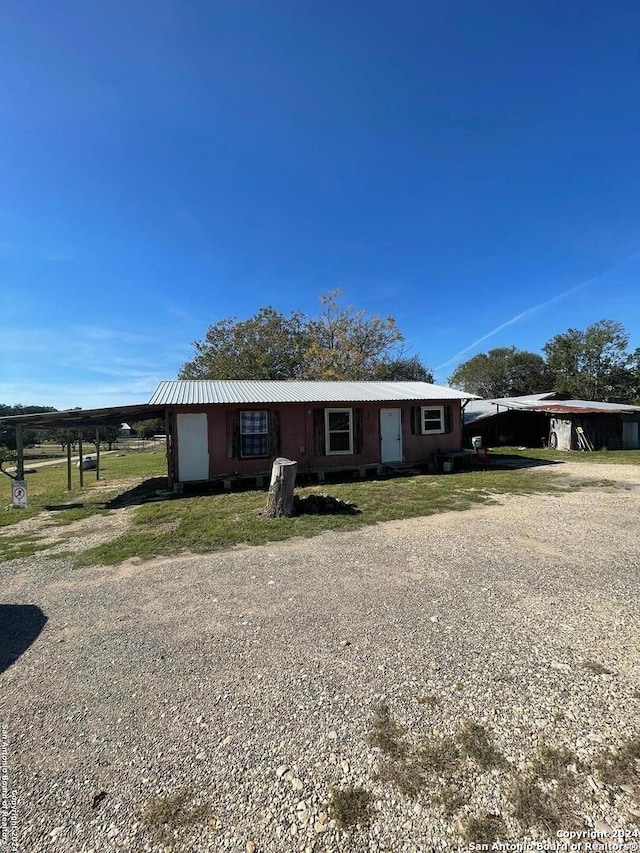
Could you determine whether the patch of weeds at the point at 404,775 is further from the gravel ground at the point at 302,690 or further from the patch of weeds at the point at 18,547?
the patch of weeds at the point at 18,547

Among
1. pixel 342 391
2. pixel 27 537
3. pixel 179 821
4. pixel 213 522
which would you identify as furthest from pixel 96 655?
pixel 342 391

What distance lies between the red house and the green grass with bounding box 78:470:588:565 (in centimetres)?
156

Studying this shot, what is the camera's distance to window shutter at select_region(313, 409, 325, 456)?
506 inches

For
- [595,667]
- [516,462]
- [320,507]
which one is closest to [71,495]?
[320,507]

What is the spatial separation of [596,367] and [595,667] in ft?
147

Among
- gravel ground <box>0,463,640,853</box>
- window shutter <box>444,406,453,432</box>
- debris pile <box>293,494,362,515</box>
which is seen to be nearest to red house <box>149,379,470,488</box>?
window shutter <box>444,406,453,432</box>

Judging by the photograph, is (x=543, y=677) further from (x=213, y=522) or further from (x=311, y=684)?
(x=213, y=522)

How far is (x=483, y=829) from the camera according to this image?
1.79 meters

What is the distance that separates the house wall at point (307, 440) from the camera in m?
11.6

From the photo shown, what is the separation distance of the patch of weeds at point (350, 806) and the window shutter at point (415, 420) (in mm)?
12644

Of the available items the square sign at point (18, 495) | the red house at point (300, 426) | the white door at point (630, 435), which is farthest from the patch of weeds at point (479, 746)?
the white door at point (630, 435)

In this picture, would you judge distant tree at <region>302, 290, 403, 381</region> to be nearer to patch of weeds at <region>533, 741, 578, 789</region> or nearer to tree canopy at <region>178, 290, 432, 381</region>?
tree canopy at <region>178, 290, 432, 381</region>

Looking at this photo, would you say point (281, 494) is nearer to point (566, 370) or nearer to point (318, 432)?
point (318, 432)

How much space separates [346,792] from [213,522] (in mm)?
5863
